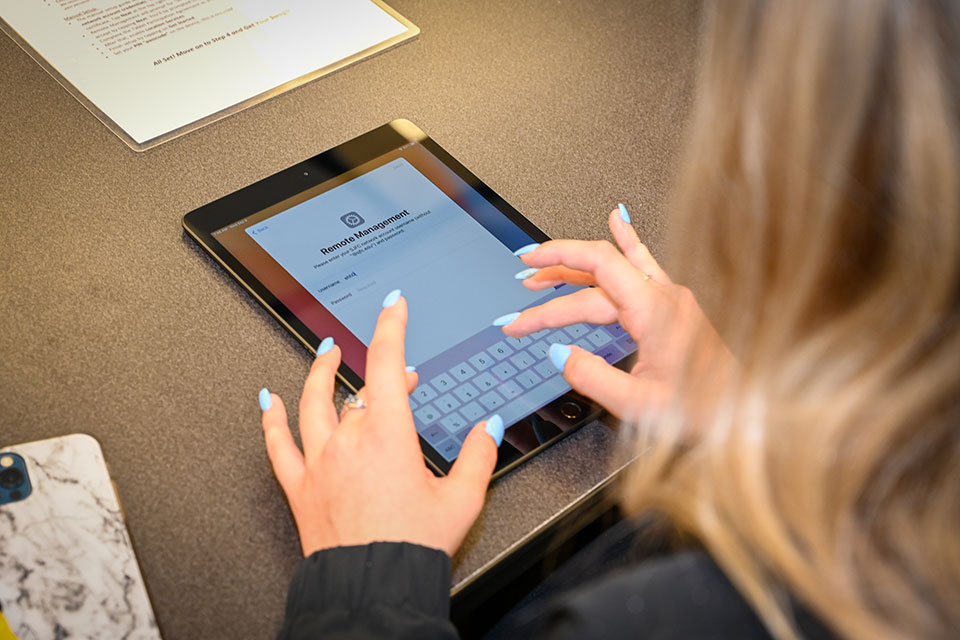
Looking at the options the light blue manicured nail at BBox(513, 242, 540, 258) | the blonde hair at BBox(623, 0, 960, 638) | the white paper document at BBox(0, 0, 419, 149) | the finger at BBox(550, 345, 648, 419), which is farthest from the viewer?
the white paper document at BBox(0, 0, 419, 149)

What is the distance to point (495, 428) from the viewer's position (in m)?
0.63

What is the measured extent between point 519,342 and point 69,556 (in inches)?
14.0

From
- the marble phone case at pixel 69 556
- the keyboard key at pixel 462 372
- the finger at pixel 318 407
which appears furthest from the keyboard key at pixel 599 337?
the marble phone case at pixel 69 556

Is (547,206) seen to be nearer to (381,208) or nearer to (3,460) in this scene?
(381,208)

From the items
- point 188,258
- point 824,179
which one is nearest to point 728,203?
point 824,179

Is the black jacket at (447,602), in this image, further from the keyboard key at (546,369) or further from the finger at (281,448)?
the keyboard key at (546,369)

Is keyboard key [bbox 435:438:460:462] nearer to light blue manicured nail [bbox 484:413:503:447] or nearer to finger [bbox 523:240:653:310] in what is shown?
light blue manicured nail [bbox 484:413:503:447]

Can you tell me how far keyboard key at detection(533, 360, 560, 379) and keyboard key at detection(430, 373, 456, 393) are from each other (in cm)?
7

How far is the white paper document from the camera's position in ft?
2.89

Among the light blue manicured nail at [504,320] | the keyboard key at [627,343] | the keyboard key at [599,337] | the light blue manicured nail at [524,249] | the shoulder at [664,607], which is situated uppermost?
the light blue manicured nail at [524,249]

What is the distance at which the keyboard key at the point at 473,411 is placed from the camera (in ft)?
2.12

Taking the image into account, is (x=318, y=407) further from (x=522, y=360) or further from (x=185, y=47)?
(x=185, y=47)

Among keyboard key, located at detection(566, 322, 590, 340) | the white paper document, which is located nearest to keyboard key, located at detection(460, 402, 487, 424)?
keyboard key, located at detection(566, 322, 590, 340)

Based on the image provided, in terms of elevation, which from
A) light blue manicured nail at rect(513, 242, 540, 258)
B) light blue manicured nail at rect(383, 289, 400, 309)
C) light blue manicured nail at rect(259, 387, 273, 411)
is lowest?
light blue manicured nail at rect(513, 242, 540, 258)
